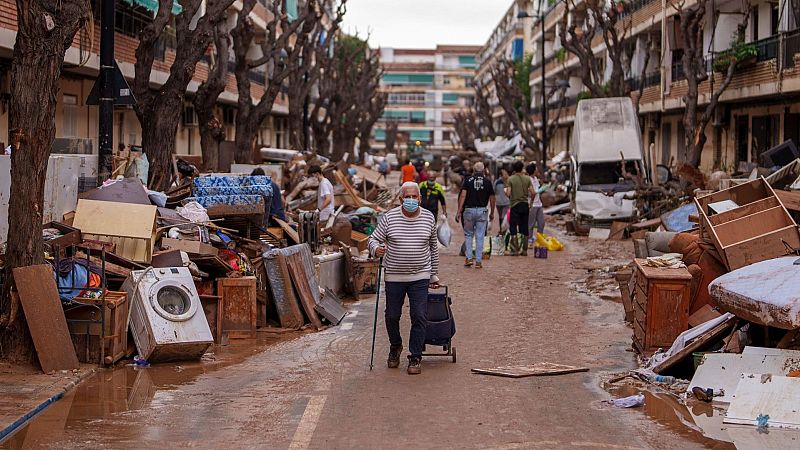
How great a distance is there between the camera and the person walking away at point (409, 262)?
1080cm

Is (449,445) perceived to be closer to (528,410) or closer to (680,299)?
(528,410)

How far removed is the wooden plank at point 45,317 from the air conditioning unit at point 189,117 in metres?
31.3

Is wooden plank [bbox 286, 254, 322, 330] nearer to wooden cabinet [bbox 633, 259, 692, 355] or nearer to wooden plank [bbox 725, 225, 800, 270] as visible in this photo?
wooden cabinet [bbox 633, 259, 692, 355]

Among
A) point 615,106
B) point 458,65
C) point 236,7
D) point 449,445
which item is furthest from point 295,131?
point 458,65

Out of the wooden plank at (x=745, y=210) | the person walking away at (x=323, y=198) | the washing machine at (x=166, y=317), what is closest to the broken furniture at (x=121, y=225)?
the washing machine at (x=166, y=317)

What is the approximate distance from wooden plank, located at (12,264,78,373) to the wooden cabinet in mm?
5411

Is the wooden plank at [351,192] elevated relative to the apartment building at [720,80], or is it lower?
lower

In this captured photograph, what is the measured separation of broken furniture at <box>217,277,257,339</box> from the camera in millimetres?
13086

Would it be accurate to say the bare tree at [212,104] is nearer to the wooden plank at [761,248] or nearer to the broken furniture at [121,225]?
the broken furniture at [121,225]

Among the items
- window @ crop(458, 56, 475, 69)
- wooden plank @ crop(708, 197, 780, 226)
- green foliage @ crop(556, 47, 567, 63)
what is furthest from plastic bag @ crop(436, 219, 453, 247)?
window @ crop(458, 56, 475, 69)

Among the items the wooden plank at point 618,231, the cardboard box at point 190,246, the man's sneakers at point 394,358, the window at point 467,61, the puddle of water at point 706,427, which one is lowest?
the puddle of water at point 706,427

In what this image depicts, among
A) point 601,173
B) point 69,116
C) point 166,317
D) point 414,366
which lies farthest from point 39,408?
point 601,173

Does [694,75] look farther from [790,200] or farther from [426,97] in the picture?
[426,97]

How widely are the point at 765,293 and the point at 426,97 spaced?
14354cm
